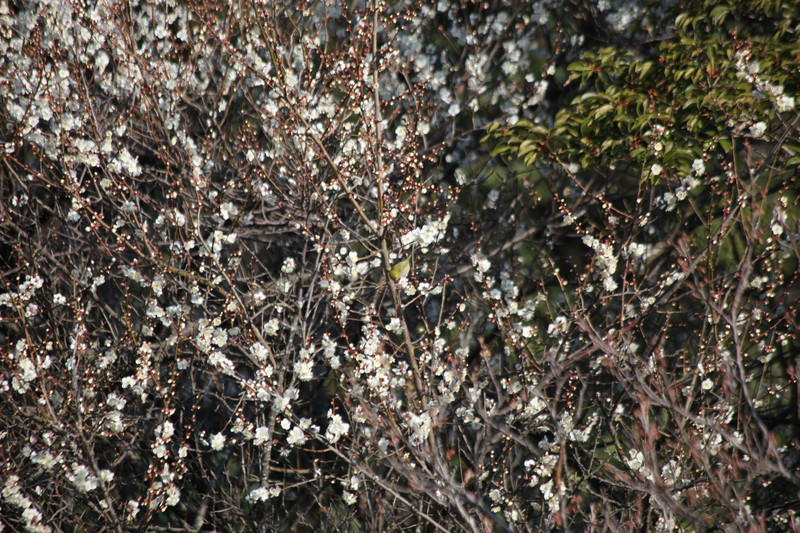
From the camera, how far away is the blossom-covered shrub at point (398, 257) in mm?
2693

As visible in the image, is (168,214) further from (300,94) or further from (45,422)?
(45,422)

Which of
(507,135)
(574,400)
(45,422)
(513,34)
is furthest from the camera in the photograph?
(513,34)

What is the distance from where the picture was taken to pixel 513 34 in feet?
12.0

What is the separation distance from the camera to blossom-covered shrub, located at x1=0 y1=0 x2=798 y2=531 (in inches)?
106

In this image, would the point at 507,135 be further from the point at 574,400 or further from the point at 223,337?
the point at 223,337

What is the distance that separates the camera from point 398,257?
120 inches

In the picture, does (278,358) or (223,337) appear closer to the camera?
(223,337)

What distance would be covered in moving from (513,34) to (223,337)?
8.04 ft

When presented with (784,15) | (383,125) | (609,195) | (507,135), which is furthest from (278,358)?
(784,15)

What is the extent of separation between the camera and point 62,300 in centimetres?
322

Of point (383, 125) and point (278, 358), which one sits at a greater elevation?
point (383, 125)

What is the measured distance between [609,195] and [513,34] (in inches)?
47.2

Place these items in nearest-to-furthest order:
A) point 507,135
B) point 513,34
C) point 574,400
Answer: point 574,400
point 507,135
point 513,34

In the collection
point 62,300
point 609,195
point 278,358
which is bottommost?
point 278,358
